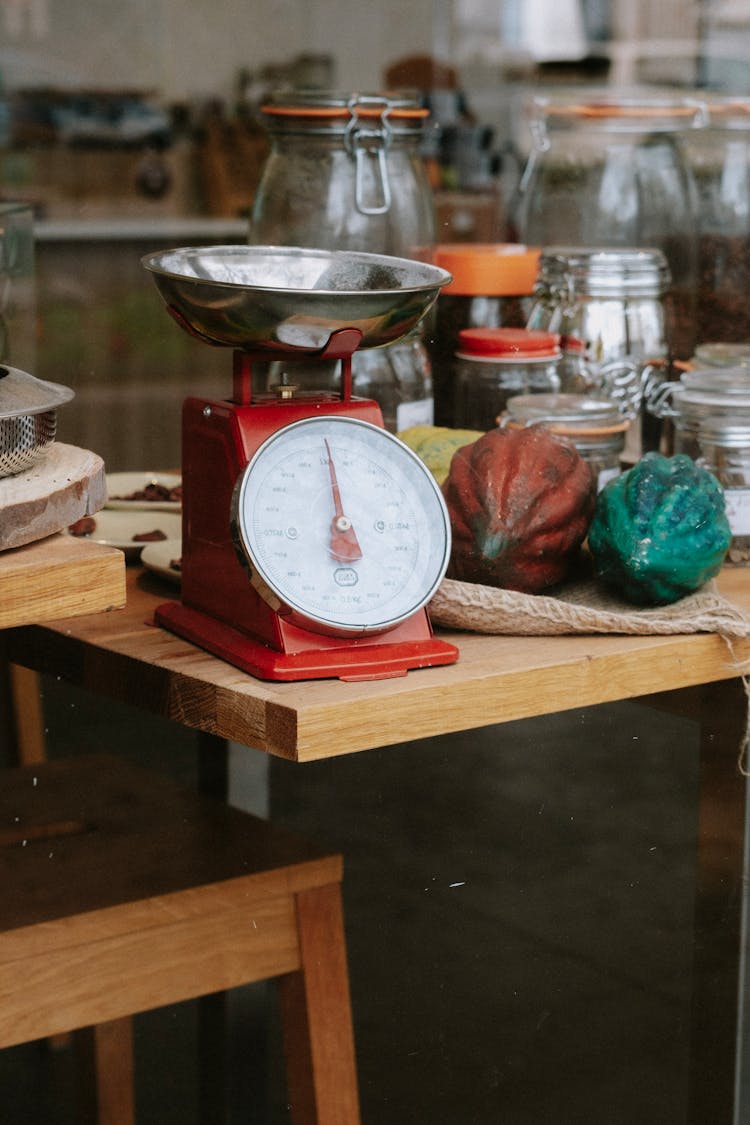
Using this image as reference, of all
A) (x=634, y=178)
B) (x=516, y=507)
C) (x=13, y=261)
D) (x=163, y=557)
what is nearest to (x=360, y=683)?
(x=516, y=507)

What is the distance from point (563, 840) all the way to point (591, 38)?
260 cm

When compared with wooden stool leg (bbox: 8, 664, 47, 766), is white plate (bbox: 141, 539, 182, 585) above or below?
above

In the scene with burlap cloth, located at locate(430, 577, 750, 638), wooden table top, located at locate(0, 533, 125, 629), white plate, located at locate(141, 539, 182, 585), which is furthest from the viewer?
white plate, located at locate(141, 539, 182, 585)

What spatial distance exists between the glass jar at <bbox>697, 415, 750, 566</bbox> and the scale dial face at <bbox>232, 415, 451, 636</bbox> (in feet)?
1.14

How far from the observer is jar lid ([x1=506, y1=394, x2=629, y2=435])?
3.95 feet

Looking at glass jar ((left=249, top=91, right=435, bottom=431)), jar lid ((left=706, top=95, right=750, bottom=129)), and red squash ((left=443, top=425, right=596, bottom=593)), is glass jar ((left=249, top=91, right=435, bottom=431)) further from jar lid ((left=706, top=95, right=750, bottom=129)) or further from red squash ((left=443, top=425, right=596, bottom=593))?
jar lid ((left=706, top=95, right=750, bottom=129))

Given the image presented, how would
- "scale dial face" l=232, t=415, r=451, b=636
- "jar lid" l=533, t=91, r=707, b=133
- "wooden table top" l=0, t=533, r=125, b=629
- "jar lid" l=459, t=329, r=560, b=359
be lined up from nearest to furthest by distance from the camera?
"wooden table top" l=0, t=533, r=125, b=629, "scale dial face" l=232, t=415, r=451, b=636, "jar lid" l=459, t=329, r=560, b=359, "jar lid" l=533, t=91, r=707, b=133

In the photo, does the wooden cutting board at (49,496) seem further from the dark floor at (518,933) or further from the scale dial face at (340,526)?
the dark floor at (518,933)

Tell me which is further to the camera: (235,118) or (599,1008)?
(235,118)

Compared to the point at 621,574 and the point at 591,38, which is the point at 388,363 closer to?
the point at 621,574

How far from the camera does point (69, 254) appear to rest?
3.45m

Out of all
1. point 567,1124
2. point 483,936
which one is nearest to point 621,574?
point 483,936

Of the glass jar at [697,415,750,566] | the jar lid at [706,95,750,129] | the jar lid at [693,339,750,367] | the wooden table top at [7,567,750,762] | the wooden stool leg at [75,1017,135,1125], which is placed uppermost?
the jar lid at [706,95,750,129]

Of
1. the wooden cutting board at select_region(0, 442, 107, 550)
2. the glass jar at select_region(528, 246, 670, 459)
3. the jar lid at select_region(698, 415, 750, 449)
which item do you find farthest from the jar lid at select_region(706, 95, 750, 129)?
the wooden cutting board at select_region(0, 442, 107, 550)
